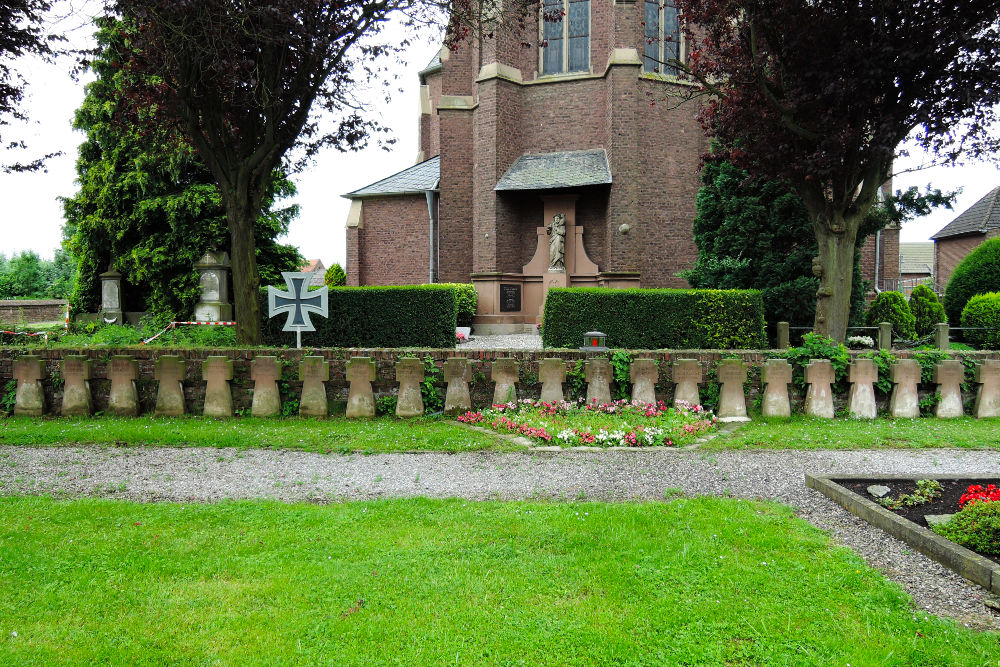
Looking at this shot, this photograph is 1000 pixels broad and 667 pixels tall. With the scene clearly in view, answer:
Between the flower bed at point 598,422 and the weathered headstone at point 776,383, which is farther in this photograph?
the weathered headstone at point 776,383

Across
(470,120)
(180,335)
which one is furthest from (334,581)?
(470,120)

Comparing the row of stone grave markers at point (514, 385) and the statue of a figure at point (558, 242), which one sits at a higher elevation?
the statue of a figure at point (558, 242)

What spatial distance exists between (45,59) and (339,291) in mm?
5703

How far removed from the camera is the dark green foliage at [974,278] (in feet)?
56.5

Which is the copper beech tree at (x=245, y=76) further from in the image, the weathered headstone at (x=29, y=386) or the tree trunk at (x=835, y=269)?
the tree trunk at (x=835, y=269)

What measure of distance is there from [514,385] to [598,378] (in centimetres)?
110

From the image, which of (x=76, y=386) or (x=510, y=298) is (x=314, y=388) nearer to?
(x=76, y=386)

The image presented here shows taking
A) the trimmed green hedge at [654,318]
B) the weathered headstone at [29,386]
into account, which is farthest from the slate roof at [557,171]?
the weathered headstone at [29,386]

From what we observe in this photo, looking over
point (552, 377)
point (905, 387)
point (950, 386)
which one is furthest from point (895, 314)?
point (552, 377)

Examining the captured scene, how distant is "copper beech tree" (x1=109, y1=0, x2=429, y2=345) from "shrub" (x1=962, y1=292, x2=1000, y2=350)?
14.9 meters

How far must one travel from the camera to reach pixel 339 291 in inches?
408

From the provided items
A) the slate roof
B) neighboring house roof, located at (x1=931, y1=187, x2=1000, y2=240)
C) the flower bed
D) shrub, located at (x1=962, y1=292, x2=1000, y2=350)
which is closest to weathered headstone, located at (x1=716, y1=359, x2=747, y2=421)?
the flower bed

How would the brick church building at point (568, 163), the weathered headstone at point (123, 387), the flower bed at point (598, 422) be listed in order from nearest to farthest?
the flower bed at point (598, 422), the weathered headstone at point (123, 387), the brick church building at point (568, 163)

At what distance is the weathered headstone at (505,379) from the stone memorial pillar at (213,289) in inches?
515
